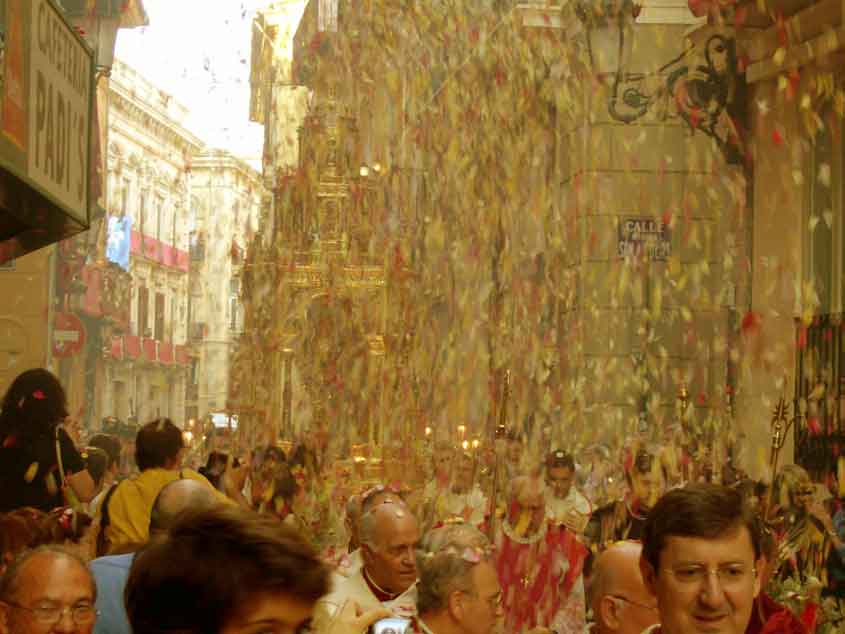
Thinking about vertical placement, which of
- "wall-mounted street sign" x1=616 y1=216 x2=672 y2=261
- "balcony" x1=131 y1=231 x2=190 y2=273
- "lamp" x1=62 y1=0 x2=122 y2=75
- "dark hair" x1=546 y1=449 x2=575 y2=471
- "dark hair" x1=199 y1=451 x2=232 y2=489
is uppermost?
"lamp" x1=62 y1=0 x2=122 y2=75

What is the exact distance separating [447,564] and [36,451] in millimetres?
1983

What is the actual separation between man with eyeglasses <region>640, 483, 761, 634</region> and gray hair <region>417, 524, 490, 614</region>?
1.21 metres

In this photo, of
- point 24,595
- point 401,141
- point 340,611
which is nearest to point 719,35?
point 401,141

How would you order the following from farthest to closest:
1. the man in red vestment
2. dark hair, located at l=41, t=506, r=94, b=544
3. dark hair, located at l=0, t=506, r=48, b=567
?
→ 1. the man in red vestment
2. dark hair, located at l=41, t=506, r=94, b=544
3. dark hair, located at l=0, t=506, r=48, b=567

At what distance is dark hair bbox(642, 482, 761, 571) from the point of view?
257 cm

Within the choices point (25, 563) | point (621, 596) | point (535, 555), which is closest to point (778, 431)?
point (535, 555)

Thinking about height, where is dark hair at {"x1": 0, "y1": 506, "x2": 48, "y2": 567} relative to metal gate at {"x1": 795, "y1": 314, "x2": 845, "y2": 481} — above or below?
below

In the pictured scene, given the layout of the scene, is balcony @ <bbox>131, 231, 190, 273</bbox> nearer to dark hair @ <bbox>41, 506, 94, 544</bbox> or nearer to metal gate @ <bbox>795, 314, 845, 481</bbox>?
metal gate @ <bbox>795, 314, 845, 481</bbox>

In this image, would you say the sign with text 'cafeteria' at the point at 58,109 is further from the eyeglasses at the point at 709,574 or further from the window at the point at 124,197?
the window at the point at 124,197

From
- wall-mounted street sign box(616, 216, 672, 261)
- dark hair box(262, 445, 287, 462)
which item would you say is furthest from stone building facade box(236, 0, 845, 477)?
dark hair box(262, 445, 287, 462)

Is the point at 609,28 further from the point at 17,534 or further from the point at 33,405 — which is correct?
the point at 17,534

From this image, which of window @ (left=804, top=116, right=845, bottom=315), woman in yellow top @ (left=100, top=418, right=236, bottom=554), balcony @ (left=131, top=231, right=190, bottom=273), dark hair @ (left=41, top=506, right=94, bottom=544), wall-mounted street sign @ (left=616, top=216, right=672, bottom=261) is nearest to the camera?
dark hair @ (left=41, top=506, right=94, bottom=544)

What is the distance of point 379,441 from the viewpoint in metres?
11.4

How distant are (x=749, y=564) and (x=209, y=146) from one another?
21.6 metres
